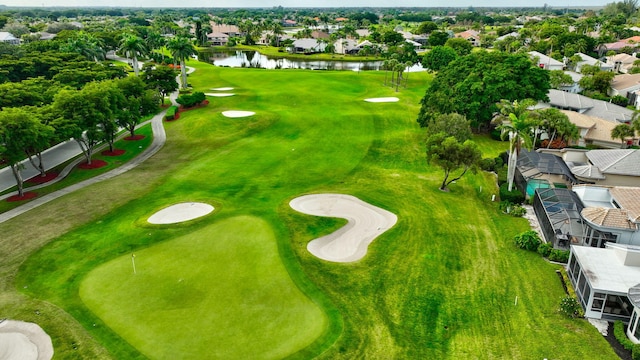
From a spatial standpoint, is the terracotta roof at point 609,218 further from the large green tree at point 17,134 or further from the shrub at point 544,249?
the large green tree at point 17,134

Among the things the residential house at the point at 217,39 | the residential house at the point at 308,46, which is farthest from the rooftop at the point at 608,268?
the residential house at the point at 217,39

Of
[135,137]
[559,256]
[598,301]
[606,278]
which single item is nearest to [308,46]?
[135,137]

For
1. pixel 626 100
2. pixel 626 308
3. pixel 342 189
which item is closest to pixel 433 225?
pixel 342 189

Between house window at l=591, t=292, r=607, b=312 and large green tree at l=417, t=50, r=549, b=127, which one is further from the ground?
large green tree at l=417, t=50, r=549, b=127

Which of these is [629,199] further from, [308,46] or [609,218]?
[308,46]

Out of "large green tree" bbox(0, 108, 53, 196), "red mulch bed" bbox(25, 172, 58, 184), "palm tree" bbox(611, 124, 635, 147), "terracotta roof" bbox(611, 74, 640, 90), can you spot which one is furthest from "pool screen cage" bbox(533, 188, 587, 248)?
"terracotta roof" bbox(611, 74, 640, 90)

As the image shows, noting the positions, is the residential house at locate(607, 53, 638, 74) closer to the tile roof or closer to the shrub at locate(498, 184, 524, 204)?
the tile roof

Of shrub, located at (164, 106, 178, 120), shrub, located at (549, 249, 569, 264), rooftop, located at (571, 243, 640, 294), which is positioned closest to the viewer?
rooftop, located at (571, 243, 640, 294)
